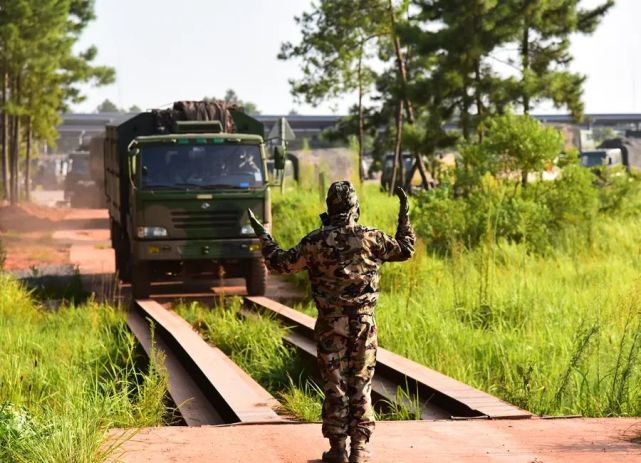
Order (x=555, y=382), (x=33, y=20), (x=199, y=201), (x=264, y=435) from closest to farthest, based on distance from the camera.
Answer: (x=264, y=435) → (x=555, y=382) → (x=199, y=201) → (x=33, y=20)

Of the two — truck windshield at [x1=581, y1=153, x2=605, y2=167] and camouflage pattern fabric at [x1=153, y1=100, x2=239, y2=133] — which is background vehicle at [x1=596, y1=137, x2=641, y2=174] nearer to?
truck windshield at [x1=581, y1=153, x2=605, y2=167]

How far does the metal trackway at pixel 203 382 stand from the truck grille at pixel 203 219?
8.99 ft

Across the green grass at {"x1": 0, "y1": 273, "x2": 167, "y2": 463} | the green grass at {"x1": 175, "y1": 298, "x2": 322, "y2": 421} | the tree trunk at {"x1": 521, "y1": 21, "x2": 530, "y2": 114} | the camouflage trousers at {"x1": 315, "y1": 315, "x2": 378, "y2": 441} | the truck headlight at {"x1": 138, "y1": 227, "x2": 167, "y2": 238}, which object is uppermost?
the tree trunk at {"x1": 521, "y1": 21, "x2": 530, "y2": 114}

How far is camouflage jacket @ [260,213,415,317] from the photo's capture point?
7.46 m

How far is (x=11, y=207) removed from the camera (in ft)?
167

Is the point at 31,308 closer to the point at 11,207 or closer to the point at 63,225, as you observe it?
the point at 63,225

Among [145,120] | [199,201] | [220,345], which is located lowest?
[220,345]

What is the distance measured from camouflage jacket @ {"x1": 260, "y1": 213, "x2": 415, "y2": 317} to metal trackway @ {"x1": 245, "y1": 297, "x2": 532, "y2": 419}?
2088 mm

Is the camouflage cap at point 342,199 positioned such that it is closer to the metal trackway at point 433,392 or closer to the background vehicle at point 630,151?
the metal trackway at point 433,392

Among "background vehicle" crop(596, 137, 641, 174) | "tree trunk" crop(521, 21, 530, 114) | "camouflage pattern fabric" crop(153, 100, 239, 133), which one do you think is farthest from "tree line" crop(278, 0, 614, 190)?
"background vehicle" crop(596, 137, 641, 174)

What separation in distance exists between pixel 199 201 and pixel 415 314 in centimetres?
564

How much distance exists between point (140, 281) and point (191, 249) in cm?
98

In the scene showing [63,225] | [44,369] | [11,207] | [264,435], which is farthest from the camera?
[11,207]

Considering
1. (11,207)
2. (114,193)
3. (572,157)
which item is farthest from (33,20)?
(572,157)
